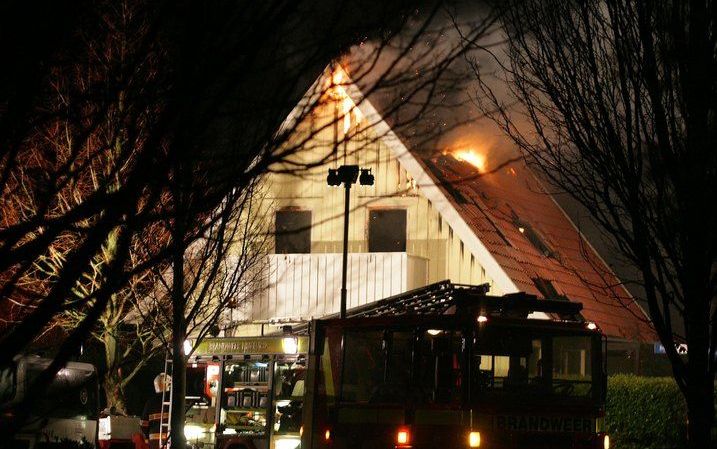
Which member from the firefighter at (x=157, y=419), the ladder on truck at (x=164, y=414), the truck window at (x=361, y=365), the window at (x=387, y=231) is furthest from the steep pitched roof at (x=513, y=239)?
the truck window at (x=361, y=365)

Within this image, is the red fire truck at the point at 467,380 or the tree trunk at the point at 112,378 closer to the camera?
the red fire truck at the point at 467,380

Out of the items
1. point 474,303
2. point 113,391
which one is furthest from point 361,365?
point 113,391

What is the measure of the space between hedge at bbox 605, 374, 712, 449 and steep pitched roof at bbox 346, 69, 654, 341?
1625mm

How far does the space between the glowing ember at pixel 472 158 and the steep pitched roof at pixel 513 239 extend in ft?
1.02

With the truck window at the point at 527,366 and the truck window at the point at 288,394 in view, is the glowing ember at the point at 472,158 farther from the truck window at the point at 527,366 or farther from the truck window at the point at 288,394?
the truck window at the point at 527,366

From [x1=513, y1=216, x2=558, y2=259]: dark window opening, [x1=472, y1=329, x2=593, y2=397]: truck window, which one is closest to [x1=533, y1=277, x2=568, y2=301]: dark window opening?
[x1=513, y1=216, x2=558, y2=259]: dark window opening

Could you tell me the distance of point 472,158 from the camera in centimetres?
2409

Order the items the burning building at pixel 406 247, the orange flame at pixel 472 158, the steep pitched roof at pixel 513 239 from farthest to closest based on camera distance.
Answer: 1. the burning building at pixel 406 247
2. the steep pitched roof at pixel 513 239
3. the orange flame at pixel 472 158

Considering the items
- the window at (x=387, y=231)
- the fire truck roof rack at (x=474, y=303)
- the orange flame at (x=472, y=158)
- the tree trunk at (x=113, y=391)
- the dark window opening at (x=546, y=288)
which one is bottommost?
the tree trunk at (x=113, y=391)

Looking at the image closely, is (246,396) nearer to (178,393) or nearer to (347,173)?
(178,393)

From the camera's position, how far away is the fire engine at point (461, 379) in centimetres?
1069

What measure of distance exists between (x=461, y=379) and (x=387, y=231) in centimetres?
1493

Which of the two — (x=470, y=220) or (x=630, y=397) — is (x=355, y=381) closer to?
(x=630, y=397)

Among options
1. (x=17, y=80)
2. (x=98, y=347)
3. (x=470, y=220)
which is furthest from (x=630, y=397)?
(x=17, y=80)
